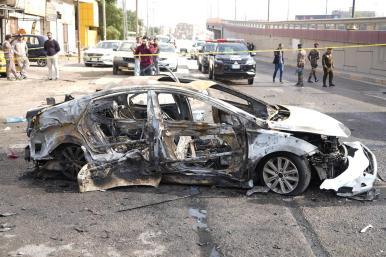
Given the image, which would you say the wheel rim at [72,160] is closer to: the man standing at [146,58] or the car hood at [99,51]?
the man standing at [146,58]

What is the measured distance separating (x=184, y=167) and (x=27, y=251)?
235 centimetres

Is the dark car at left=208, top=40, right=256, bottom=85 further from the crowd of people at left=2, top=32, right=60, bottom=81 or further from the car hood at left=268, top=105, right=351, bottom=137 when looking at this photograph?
the car hood at left=268, top=105, right=351, bottom=137

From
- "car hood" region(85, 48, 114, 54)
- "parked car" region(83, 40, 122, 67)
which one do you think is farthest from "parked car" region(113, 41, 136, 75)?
"car hood" region(85, 48, 114, 54)

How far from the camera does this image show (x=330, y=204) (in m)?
6.08

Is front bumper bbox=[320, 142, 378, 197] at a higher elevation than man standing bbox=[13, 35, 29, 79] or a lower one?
lower

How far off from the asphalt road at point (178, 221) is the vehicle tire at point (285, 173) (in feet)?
0.41

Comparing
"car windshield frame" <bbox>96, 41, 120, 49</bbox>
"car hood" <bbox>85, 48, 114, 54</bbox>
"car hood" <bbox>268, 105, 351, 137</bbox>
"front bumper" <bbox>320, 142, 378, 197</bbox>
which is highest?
"car windshield frame" <bbox>96, 41, 120, 49</bbox>

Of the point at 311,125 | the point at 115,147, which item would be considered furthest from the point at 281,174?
the point at 115,147

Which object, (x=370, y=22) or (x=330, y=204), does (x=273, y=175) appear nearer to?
(x=330, y=204)

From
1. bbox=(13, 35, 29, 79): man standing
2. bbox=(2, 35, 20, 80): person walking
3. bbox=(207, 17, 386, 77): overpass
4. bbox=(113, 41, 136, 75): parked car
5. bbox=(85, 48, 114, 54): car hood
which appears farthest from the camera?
bbox=(85, 48, 114, 54): car hood

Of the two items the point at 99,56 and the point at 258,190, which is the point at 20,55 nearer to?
the point at 99,56

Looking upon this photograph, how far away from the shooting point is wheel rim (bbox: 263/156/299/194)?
6.29 meters

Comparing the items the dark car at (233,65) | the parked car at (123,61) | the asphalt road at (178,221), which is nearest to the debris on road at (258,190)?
the asphalt road at (178,221)

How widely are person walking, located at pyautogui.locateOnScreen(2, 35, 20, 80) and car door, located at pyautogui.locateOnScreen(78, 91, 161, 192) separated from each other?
14922 millimetres
